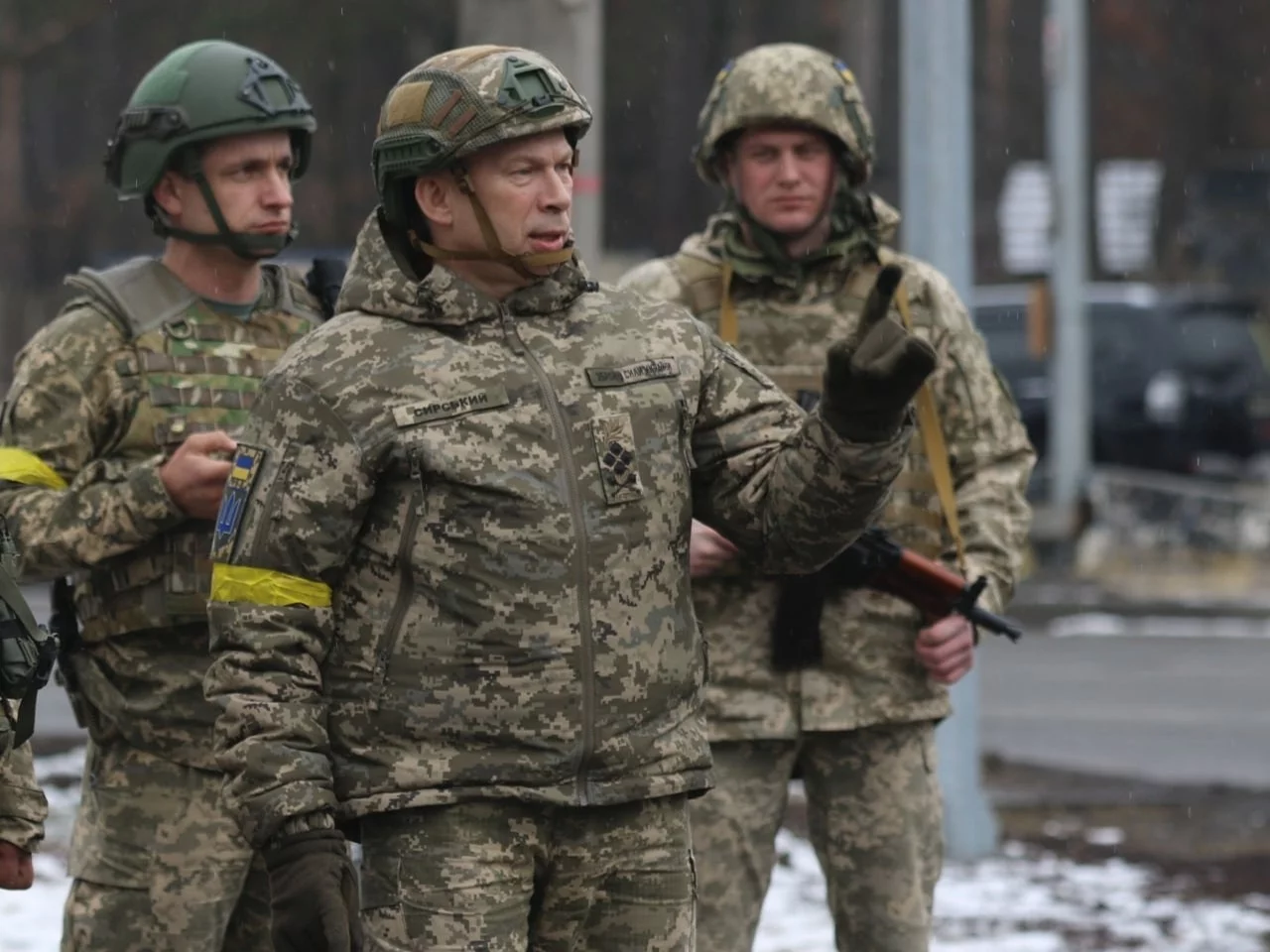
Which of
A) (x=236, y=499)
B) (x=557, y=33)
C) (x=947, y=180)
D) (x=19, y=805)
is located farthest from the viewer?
Answer: (x=947, y=180)

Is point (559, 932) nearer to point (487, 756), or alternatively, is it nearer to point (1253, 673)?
point (487, 756)

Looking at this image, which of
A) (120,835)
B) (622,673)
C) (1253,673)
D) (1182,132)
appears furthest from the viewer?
(1182,132)

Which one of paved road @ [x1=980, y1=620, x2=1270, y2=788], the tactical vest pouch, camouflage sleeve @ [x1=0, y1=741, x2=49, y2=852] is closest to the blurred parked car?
paved road @ [x1=980, y1=620, x2=1270, y2=788]

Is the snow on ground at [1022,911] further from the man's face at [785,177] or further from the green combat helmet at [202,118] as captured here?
the green combat helmet at [202,118]

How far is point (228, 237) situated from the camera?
544 centimetres

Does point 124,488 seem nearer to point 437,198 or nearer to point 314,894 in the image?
point 437,198

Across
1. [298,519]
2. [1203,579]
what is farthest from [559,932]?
[1203,579]

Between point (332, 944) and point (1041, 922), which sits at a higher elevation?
point (332, 944)

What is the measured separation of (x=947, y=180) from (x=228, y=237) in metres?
4.15

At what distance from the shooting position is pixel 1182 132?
146ft

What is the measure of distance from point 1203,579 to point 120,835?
1559cm

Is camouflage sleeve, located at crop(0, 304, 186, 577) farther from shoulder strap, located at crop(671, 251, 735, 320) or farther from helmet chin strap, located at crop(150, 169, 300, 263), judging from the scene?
shoulder strap, located at crop(671, 251, 735, 320)

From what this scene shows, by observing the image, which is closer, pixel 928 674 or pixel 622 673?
pixel 622 673

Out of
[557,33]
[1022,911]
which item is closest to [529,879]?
[557,33]
